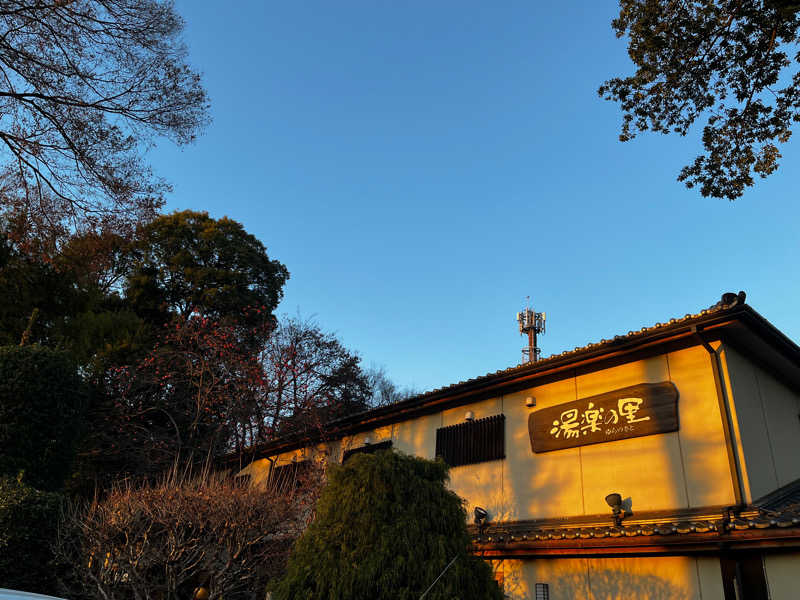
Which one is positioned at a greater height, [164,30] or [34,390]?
[164,30]

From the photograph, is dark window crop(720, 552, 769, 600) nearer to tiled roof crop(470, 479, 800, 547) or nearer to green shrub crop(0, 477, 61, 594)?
tiled roof crop(470, 479, 800, 547)

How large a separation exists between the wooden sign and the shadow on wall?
198 centimetres

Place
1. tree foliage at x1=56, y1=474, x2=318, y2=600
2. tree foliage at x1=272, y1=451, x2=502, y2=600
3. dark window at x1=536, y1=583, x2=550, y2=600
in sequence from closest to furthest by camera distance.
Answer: tree foliage at x1=272, y1=451, x2=502, y2=600
tree foliage at x1=56, y1=474, x2=318, y2=600
dark window at x1=536, y1=583, x2=550, y2=600

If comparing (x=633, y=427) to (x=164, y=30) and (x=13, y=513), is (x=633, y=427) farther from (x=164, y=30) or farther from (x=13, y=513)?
(x=13, y=513)

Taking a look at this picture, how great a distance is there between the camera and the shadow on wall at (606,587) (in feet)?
22.6

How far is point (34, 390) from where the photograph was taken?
1147cm

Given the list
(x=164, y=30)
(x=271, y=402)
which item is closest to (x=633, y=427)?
(x=164, y=30)

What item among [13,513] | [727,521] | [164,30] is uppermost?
[164,30]

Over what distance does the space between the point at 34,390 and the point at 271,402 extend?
683cm

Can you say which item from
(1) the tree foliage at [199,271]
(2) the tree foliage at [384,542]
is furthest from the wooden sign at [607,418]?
(1) the tree foliage at [199,271]

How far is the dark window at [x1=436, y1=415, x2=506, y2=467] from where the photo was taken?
10.2m

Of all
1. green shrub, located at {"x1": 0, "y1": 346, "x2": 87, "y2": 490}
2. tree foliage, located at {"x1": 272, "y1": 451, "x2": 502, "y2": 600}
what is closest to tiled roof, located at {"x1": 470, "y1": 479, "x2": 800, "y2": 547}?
tree foliage, located at {"x1": 272, "y1": 451, "x2": 502, "y2": 600}

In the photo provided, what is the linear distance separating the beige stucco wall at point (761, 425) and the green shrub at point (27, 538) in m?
11.0

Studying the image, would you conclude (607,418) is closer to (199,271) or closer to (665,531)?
(665,531)
